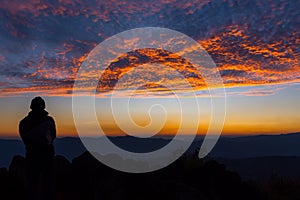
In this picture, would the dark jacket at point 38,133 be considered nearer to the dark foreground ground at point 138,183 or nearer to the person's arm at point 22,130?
the person's arm at point 22,130

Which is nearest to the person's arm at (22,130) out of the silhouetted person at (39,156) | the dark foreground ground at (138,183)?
the silhouetted person at (39,156)

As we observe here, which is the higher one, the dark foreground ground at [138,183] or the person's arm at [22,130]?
the person's arm at [22,130]

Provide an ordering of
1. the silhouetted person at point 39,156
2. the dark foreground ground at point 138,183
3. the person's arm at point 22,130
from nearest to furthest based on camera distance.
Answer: the silhouetted person at point 39,156 → the person's arm at point 22,130 → the dark foreground ground at point 138,183

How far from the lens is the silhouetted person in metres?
9.66

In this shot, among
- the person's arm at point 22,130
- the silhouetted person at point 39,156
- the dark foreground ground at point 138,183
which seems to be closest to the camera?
the silhouetted person at point 39,156

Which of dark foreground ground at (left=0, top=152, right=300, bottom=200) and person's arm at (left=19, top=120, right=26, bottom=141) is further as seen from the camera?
dark foreground ground at (left=0, top=152, right=300, bottom=200)

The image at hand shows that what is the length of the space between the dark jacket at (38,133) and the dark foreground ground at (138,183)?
1884 millimetres

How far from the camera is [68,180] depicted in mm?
12352

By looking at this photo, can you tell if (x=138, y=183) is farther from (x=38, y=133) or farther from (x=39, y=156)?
(x=38, y=133)

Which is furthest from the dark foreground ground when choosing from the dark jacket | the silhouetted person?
the dark jacket

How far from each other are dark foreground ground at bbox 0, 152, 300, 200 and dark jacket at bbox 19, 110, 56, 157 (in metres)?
1.88

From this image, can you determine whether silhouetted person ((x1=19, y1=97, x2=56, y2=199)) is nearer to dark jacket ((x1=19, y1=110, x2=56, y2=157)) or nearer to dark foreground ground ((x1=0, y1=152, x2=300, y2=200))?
dark jacket ((x1=19, y1=110, x2=56, y2=157))

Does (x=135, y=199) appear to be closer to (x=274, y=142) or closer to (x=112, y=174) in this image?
(x=112, y=174)

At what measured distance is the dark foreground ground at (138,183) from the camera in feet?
37.3
